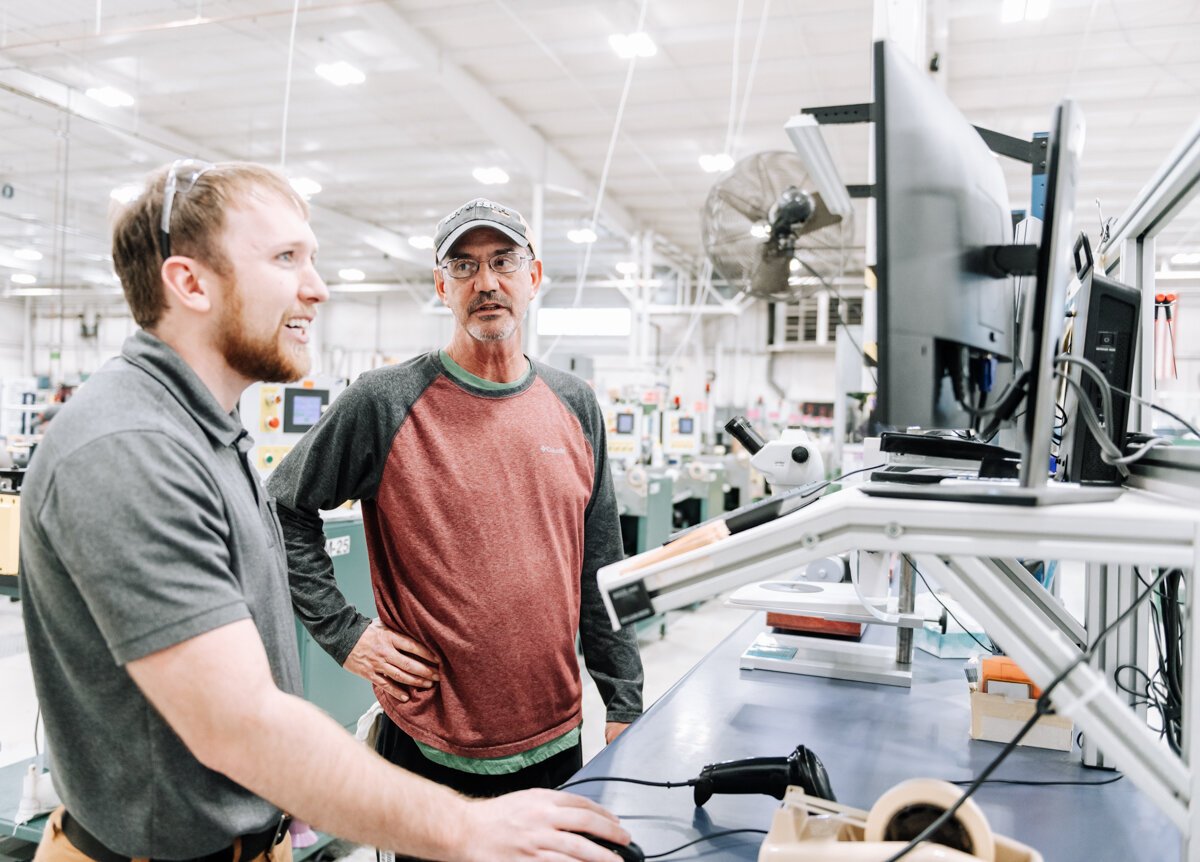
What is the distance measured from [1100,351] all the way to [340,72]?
18.3 feet

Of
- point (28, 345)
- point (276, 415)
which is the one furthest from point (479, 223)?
point (28, 345)

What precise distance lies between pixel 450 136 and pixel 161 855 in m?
7.54

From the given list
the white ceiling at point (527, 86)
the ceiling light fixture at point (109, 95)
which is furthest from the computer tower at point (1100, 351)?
the ceiling light fixture at point (109, 95)

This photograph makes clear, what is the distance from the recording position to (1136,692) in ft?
3.74

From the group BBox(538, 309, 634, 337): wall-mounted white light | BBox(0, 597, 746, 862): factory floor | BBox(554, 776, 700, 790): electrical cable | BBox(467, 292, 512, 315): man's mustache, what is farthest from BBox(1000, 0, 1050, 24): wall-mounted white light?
BBox(554, 776, 700, 790): electrical cable

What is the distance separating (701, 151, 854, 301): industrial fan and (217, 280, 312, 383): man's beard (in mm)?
2312

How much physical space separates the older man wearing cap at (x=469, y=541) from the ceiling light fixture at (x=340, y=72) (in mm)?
4791

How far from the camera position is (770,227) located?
3.02 meters

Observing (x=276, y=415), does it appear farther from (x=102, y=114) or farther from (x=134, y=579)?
(x=102, y=114)

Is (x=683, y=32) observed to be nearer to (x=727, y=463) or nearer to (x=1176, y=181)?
(x=727, y=463)

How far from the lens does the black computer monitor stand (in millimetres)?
724

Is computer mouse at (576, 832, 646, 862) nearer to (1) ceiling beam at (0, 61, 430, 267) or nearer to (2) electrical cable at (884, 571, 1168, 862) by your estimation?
(2) electrical cable at (884, 571, 1168, 862)

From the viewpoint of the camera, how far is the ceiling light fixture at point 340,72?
557cm

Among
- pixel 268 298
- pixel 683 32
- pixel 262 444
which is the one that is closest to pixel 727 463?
pixel 683 32
